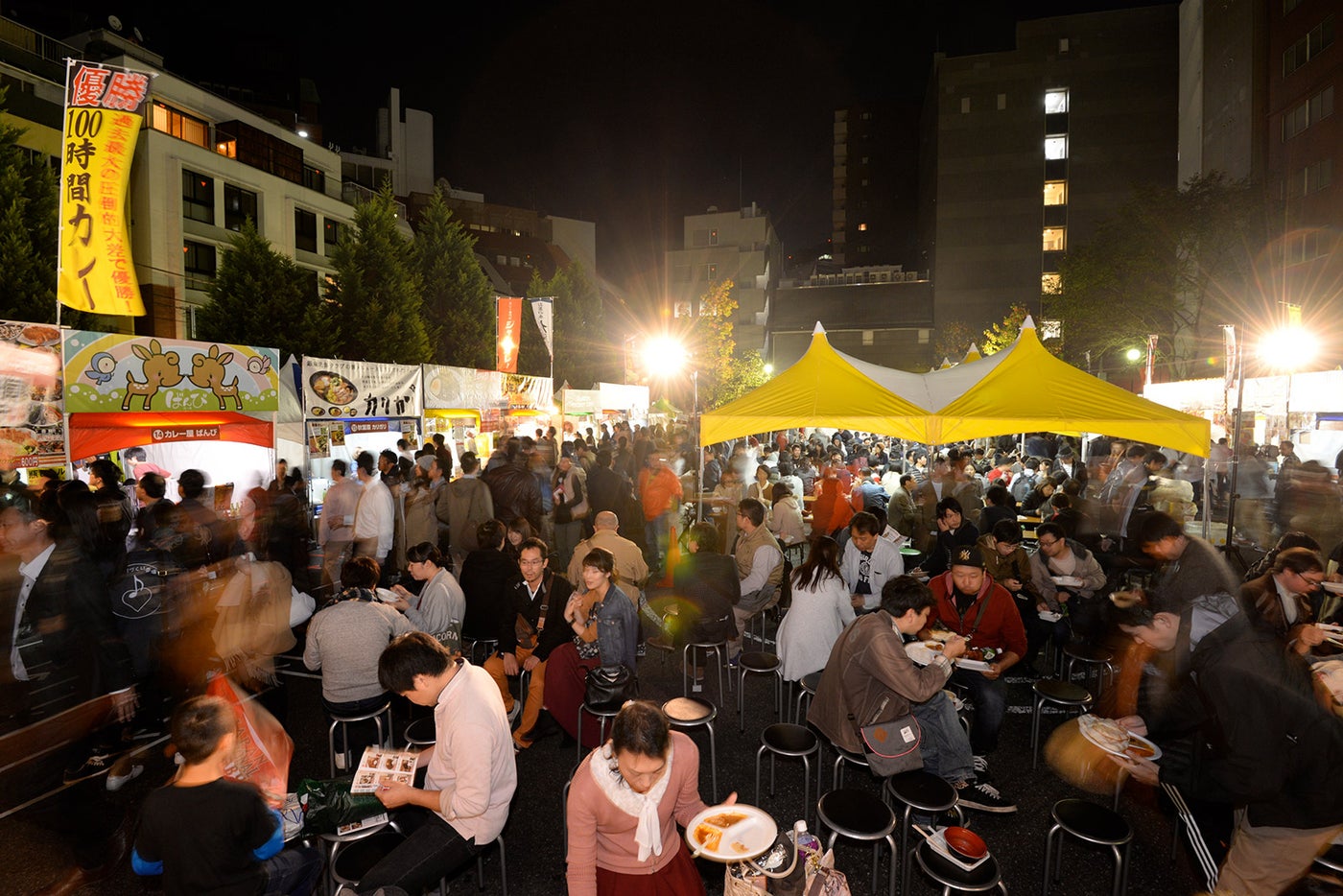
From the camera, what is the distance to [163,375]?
27.6 feet

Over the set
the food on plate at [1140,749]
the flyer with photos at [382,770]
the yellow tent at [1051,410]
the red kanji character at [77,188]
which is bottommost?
the food on plate at [1140,749]

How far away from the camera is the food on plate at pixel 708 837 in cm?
287

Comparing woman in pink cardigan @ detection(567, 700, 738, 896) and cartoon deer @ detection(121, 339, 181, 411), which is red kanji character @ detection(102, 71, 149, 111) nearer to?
cartoon deer @ detection(121, 339, 181, 411)

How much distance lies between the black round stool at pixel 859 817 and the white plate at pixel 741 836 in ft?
1.65

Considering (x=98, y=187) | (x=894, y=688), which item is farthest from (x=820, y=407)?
(x=98, y=187)

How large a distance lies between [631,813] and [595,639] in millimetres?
2397

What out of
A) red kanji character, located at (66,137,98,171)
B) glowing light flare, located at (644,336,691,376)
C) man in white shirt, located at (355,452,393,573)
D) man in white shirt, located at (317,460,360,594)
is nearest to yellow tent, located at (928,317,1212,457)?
man in white shirt, located at (355,452,393,573)

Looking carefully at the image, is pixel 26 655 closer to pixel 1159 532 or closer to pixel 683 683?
pixel 683 683

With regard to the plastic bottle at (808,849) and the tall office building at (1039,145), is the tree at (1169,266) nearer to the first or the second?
the tall office building at (1039,145)

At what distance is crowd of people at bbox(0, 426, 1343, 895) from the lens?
2.95m

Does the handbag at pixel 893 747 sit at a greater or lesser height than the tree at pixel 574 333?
lesser

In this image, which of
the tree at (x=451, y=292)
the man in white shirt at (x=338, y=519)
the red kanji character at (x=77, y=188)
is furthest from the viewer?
the tree at (x=451, y=292)

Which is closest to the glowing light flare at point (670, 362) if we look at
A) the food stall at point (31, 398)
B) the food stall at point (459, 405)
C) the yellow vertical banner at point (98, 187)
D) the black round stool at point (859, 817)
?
the food stall at point (459, 405)

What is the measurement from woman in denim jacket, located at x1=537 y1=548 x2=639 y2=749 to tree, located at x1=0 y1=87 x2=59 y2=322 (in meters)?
16.8
